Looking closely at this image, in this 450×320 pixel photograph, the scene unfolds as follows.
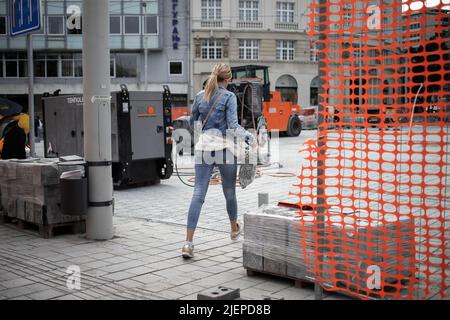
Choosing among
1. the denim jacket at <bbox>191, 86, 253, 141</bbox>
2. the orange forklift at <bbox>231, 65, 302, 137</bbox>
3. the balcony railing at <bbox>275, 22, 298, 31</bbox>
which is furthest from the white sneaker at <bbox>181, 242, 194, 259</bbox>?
the balcony railing at <bbox>275, 22, 298, 31</bbox>

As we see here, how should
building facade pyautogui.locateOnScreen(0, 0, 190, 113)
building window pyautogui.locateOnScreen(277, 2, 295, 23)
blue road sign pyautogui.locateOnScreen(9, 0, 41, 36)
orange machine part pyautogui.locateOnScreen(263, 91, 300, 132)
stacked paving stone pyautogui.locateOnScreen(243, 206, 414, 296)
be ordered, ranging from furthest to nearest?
building window pyautogui.locateOnScreen(277, 2, 295, 23), building facade pyautogui.locateOnScreen(0, 0, 190, 113), orange machine part pyautogui.locateOnScreen(263, 91, 300, 132), blue road sign pyautogui.locateOnScreen(9, 0, 41, 36), stacked paving stone pyautogui.locateOnScreen(243, 206, 414, 296)

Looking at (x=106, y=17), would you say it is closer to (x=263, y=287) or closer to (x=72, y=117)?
(x=263, y=287)

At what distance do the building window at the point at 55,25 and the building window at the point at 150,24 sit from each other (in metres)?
7.58

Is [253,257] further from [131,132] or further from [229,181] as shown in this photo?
[131,132]

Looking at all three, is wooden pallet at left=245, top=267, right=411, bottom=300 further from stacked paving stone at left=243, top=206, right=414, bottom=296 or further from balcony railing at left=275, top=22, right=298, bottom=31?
balcony railing at left=275, top=22, right=298, bottom=31

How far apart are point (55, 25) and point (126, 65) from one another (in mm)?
7216

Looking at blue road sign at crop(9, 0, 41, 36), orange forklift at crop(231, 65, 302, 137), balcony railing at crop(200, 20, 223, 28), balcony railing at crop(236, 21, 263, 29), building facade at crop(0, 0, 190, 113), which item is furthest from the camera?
balcony railing at crop(236, 21, 263, 29)

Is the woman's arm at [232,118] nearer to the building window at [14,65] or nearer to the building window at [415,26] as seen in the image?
the building window at [415,26]

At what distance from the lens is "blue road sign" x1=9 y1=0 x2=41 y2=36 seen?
836 cm

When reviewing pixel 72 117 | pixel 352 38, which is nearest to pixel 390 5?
pixel 352 38

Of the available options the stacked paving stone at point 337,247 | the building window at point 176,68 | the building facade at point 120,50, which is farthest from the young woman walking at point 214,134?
the building window at point 176,68

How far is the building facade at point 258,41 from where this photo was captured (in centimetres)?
5147

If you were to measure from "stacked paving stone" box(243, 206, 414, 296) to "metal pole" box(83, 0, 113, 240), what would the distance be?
7.87ft

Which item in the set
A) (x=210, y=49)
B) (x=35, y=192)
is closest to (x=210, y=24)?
(x=210, y=49)
